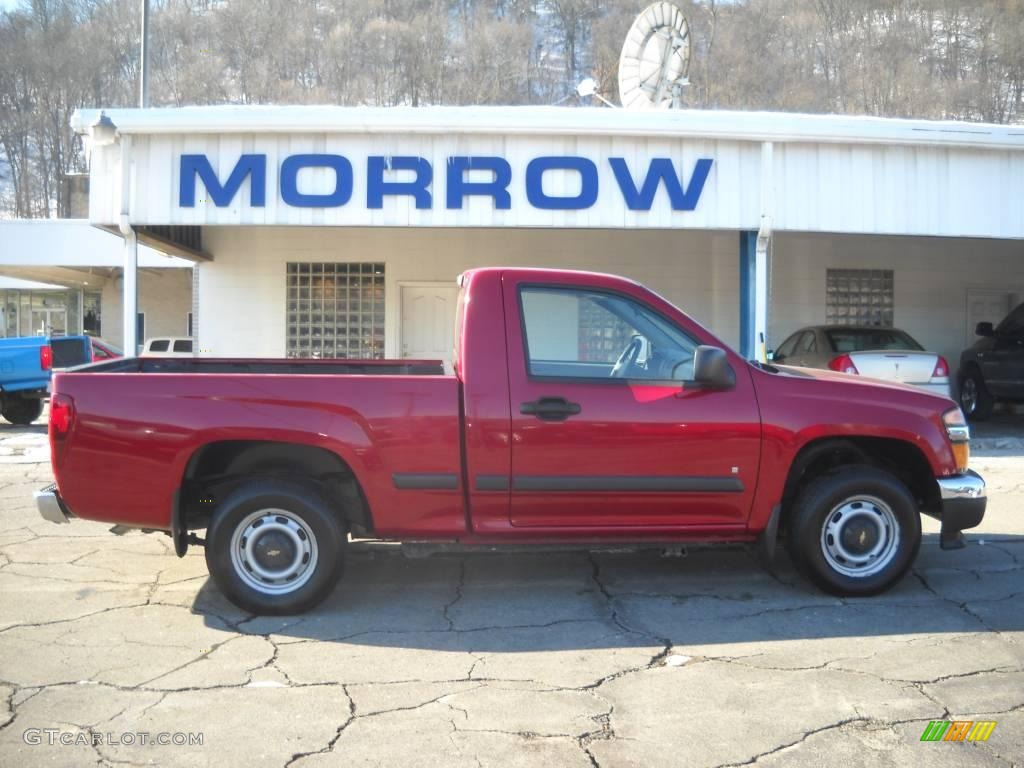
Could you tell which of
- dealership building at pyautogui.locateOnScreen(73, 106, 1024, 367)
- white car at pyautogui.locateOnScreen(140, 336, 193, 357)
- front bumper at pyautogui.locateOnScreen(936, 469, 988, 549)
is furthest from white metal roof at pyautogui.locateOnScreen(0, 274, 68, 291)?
front bumper at pyautogui.locateOnScreen(936, 469, 988, 549)

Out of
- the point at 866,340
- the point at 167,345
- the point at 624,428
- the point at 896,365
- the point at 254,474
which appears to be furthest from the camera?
the point at 167,345

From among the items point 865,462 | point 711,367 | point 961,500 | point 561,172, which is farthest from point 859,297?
point 711,367

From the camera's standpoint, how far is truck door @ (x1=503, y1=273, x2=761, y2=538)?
15.7 ft

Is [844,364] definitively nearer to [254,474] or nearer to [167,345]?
[254,474]

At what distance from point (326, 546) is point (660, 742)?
6.91 feet

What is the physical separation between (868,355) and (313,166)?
7150 millimetres

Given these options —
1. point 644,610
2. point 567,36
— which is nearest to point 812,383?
point 644,610

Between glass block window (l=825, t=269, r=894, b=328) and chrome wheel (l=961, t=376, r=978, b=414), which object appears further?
glass block window (l=825, t=269, r=894, b=328)

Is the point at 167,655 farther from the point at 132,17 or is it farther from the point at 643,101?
the point at 132,17

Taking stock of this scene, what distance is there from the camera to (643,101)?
47.6 ft

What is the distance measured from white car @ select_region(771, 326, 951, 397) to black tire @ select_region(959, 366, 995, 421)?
0.97 m

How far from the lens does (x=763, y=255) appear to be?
37.0 feet

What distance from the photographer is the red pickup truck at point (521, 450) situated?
4.72m

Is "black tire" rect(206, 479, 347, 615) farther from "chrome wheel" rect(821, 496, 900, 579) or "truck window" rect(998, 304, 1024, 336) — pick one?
"truck window" rect(998, 304, 1024, 336)
